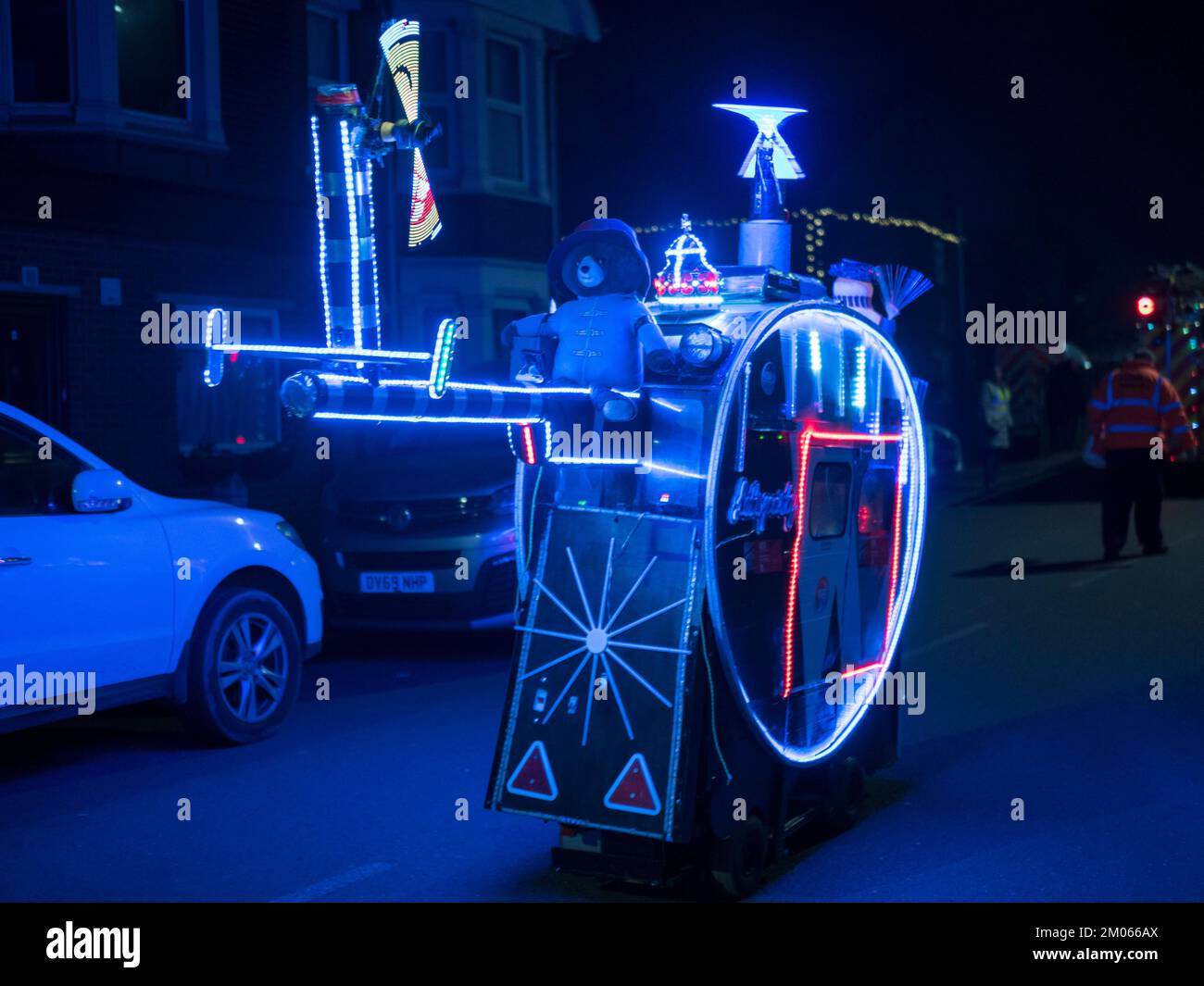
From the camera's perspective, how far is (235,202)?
16172mm

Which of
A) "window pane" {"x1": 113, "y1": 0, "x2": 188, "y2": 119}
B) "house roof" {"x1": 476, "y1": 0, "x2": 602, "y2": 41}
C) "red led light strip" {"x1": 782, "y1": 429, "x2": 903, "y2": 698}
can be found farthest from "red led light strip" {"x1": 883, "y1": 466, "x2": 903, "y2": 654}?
"house roof" {"x1": 476, "y1": 0, "x2": 602, "y2": 41}

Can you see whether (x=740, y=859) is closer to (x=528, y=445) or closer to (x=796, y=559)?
(x=796, y=559)

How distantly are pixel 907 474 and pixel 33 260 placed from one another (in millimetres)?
9691

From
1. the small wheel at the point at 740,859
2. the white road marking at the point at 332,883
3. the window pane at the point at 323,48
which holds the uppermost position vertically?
the window pane at the point at 323,48

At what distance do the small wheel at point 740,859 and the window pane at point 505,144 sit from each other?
17.2 metres

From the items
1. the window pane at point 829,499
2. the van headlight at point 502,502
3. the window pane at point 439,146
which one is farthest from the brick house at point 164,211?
the window pane at point 829,499

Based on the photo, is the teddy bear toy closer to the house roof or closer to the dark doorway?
the dark doorway

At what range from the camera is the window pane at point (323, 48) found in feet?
58.6

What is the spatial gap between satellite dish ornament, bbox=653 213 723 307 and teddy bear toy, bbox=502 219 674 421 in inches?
12.6

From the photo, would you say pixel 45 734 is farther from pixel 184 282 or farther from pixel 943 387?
pixel 943 387

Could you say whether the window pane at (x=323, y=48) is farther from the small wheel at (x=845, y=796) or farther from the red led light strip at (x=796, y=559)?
the small wheel at (x=845, y=796)

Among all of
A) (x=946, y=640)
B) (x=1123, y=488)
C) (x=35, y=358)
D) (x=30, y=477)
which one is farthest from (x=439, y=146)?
(x=30, y=477)

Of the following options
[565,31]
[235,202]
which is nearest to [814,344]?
[235,202]

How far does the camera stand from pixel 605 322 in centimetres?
552
